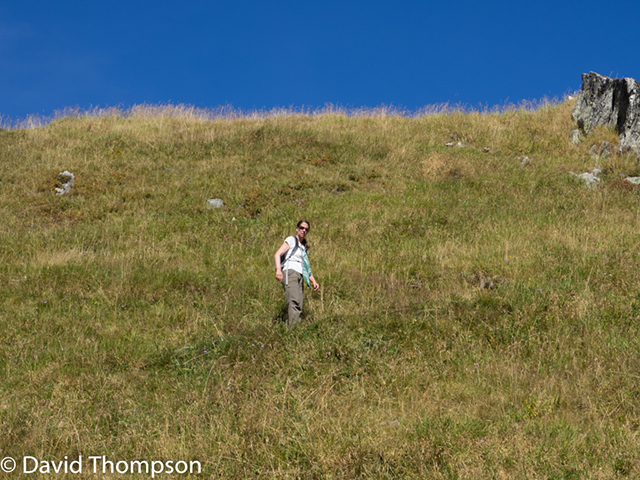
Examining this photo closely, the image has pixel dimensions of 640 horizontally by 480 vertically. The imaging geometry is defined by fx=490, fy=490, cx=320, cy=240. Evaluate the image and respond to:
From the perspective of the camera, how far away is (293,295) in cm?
727

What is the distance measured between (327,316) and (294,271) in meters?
0.83

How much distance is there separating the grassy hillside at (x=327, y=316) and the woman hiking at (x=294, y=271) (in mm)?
320

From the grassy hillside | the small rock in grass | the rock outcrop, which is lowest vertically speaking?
the grassy hillside

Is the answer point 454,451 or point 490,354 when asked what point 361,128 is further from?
point 454,451

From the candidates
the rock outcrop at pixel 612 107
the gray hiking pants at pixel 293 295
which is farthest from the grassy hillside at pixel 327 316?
the rock outcrop at pixel 612 107

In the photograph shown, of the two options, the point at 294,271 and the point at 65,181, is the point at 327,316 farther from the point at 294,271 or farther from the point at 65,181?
the point at 65,181

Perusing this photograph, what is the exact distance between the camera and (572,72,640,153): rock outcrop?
1652 centimetres

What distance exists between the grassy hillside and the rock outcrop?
1130 millimetres

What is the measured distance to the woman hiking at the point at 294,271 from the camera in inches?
286

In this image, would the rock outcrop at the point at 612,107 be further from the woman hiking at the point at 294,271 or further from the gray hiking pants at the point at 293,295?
the gray hiking pants at the point at 293,295

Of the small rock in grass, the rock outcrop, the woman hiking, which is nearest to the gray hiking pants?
the woman hiking

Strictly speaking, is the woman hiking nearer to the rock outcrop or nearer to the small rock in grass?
the small rock in grass

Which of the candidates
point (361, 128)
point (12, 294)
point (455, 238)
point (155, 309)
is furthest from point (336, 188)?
point (12, 294)

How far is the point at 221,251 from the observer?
10734 millimetres
